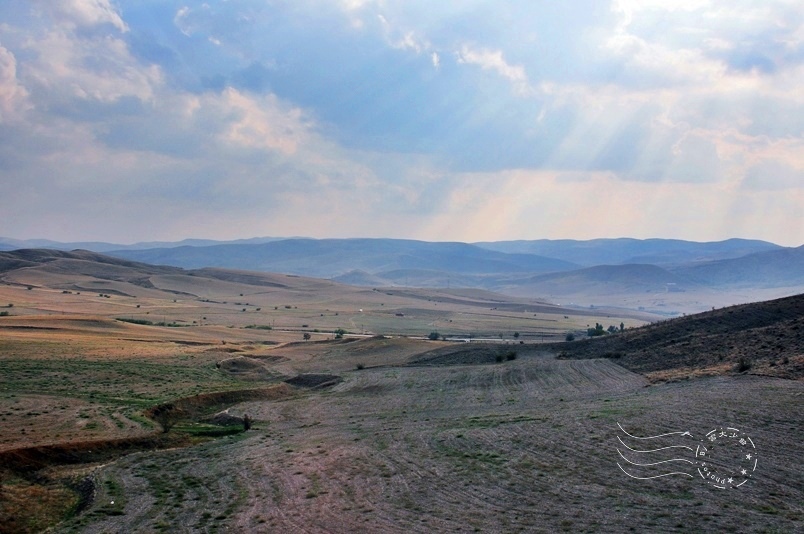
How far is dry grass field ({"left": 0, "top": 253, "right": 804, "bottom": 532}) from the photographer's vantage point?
17625 millimetres

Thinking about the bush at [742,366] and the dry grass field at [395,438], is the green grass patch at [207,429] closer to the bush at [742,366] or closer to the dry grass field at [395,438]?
the dry grass field at [395,438]

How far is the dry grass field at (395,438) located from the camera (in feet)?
57.8

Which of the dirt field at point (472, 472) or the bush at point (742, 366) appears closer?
the dirt field at point (472, 472)

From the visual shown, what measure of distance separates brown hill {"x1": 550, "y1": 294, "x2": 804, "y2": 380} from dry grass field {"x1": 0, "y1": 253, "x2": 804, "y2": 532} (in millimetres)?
267

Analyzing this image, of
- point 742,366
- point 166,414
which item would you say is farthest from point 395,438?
point 742,366

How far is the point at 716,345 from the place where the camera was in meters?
41.8

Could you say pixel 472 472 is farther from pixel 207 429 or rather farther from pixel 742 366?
pixel 742 366

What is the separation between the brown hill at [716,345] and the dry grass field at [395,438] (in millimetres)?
267

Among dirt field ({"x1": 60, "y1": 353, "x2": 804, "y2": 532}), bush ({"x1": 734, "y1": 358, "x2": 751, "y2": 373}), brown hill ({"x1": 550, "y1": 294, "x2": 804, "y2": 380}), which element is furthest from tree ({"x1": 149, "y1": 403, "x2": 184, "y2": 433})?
bush ({"x1": 734, "y1": 358, "x2": 751, "y2": 373})

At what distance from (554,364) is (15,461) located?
32218 millimetres

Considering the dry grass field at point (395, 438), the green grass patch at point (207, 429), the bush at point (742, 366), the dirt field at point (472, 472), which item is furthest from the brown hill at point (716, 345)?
the green grass patch at point (207, 429)

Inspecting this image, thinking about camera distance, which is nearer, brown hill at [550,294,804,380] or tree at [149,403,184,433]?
tree at [149,403,184,433]

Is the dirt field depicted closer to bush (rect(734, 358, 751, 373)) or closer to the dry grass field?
the dry grass field

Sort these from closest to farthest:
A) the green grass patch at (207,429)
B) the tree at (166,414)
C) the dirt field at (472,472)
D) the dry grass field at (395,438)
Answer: the dirt field at (472,472) → the dry grass field at (395,438) → the green grass patch at (207,429) → the tree at (166,414)
